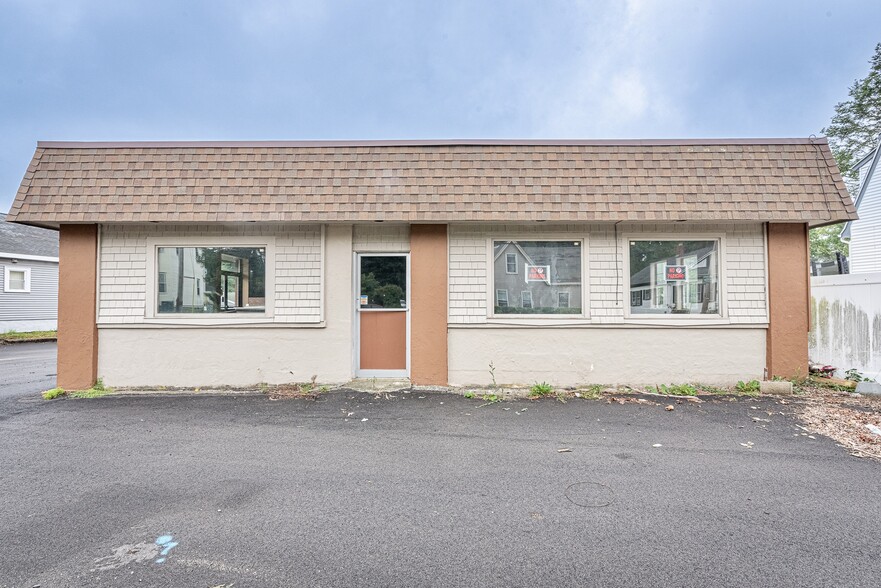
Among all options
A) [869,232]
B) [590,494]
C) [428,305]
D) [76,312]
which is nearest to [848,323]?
[590,494]

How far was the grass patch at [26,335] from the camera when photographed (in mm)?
16744

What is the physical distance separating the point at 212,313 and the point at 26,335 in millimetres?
16765

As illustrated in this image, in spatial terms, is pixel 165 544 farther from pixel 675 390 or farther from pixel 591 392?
pixel 675 390

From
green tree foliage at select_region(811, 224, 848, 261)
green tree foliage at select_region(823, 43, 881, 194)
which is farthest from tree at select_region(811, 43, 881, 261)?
green tree foliage at select_region(811, 224, 848, 261)

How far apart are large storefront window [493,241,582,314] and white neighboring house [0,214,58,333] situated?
20.9m

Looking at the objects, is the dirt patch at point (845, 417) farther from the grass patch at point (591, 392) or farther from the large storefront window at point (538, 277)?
the large storefront window at point (538, 277)

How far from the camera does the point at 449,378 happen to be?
7281 millimetres

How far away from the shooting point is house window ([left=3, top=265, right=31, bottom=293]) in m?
18.7

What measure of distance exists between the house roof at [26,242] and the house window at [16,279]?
0.74 metres

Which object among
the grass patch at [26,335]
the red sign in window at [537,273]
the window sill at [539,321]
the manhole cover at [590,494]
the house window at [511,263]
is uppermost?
the house window at [511,263]

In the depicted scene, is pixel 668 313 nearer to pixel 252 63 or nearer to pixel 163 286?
pixel 163 286

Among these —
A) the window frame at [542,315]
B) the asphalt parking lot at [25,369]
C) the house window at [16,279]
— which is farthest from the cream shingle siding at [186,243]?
the house window at [16,279]

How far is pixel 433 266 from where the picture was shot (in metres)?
7.28

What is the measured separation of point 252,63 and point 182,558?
2489 inches
